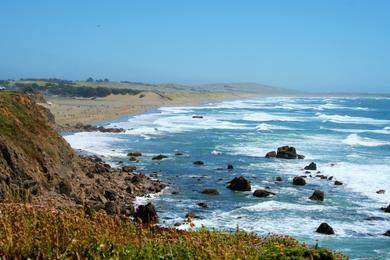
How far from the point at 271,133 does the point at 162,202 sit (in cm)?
3668

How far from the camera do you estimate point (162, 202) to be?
80.6 ft

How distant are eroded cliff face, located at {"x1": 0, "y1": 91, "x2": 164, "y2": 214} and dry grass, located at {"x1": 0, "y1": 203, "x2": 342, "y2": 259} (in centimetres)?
1259

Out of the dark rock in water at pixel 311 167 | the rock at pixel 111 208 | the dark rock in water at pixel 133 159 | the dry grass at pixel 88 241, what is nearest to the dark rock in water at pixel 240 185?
the dark rock in water at pixel 311 167

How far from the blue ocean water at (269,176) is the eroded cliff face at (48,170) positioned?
1858mm

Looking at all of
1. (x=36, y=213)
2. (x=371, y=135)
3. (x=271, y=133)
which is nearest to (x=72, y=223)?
(x=36, y=213)

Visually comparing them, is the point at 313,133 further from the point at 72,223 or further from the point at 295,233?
the point at 72,223

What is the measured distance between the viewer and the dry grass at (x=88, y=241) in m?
5.25

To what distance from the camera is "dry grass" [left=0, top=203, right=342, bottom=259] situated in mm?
5254

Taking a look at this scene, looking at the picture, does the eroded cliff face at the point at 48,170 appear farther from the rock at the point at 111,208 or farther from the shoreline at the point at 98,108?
the shoreline at the point at 98,108

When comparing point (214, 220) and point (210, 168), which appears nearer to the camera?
point (214, 220)

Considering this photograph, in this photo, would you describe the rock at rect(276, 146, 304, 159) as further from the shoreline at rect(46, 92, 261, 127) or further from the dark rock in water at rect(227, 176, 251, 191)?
the shoreline at rect(46, 92, 261, 127)

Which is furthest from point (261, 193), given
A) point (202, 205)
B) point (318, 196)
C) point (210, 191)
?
point (202, 205)

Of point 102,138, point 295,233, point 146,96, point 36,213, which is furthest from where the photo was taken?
point 146,96

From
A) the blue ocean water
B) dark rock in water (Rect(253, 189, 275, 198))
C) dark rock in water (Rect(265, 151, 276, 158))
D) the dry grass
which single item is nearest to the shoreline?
the blue ocean water
